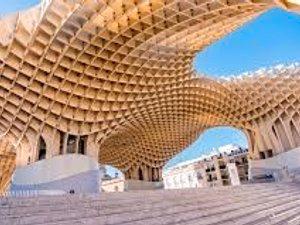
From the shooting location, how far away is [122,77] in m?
21.0

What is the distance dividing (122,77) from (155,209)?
1351cm

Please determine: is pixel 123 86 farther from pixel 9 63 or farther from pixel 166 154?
pixel 166 154

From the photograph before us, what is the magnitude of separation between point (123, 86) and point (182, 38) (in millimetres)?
4994

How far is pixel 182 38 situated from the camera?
20.1 meters

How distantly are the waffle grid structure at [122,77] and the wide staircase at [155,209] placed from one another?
603 centimetres

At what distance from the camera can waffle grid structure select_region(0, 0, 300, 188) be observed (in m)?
16.0

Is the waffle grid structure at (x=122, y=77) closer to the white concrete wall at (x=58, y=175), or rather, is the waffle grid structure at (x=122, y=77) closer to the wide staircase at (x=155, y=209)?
the white concrete wall at (x=58, y=175)

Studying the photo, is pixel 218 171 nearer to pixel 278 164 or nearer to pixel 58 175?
pixel 278 164

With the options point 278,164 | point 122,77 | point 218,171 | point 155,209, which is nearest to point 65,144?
point 122,77

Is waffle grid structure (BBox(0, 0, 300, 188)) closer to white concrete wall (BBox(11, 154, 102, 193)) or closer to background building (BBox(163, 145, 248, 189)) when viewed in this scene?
white concrete wall (BBox(11, 154, 102, 193))

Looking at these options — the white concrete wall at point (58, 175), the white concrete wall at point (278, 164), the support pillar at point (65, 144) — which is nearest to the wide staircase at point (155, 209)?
the white concrete wall at point (58, 175)

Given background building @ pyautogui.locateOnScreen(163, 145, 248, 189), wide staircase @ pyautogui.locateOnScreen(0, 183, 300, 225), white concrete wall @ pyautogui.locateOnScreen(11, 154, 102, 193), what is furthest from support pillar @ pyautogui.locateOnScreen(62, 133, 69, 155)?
background building @ pyautogui.locateOnScreen(163, 145, 248, 189)

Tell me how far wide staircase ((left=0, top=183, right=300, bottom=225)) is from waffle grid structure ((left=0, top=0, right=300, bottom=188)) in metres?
6.03

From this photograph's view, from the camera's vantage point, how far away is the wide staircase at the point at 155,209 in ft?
21.1
